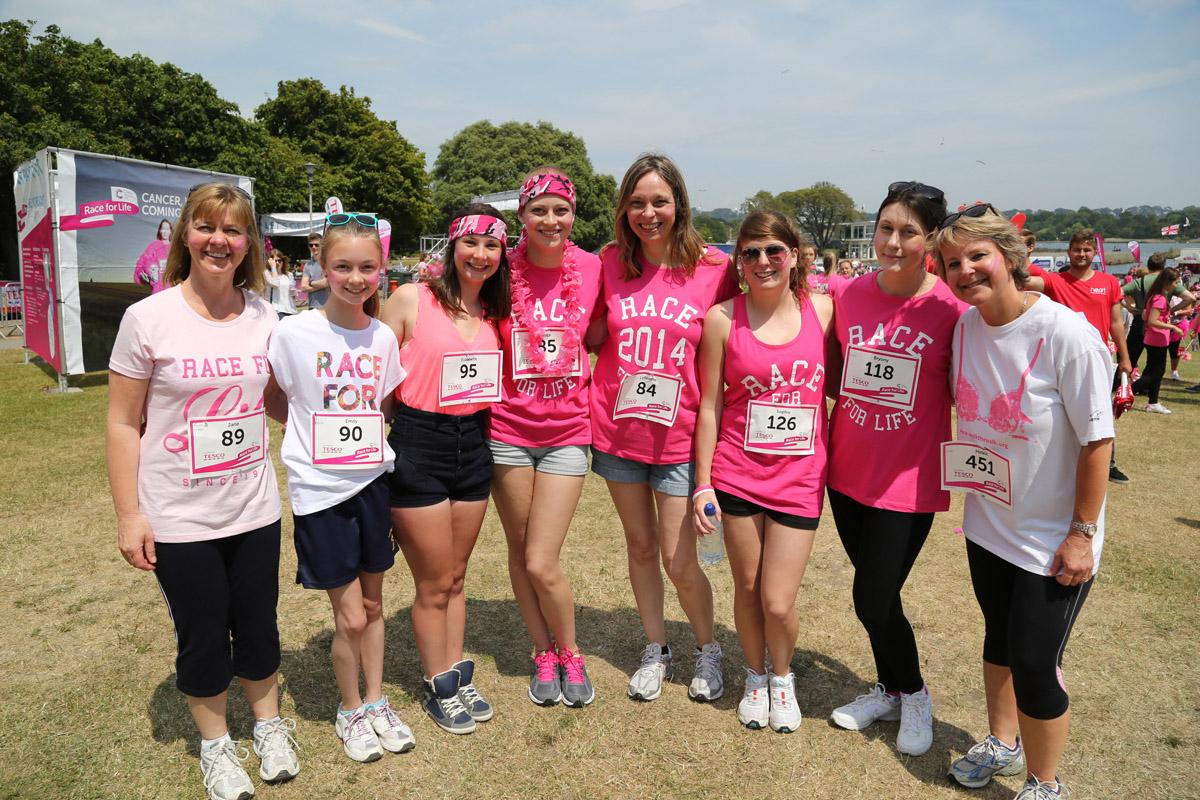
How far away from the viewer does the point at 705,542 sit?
290 centimetres

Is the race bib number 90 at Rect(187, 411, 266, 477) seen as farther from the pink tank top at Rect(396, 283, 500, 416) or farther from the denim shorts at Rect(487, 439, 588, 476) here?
the denim shorts at Rect(487, 439, 588, 476)

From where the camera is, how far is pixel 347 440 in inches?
98.1

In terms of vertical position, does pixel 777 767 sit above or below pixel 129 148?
below

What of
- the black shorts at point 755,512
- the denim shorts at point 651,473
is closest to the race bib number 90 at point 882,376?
the black shorts at point 755,512

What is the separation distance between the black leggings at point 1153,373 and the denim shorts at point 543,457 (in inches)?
372

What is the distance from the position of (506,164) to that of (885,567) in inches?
1961

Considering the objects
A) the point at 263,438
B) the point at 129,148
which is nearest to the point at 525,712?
the point at 263,438

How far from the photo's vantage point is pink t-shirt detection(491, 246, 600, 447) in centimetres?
285

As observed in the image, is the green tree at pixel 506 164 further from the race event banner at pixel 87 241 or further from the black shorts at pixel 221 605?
the black shorts at pixel 221 605

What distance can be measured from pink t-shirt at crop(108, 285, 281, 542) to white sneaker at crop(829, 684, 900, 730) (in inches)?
92.2

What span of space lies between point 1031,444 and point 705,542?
1.21 m

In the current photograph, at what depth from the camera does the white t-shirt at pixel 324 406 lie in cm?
244

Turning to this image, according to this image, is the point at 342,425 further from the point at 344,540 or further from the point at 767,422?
the point at 767,422

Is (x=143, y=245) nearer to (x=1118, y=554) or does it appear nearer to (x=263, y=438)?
(x=263, y=438)
